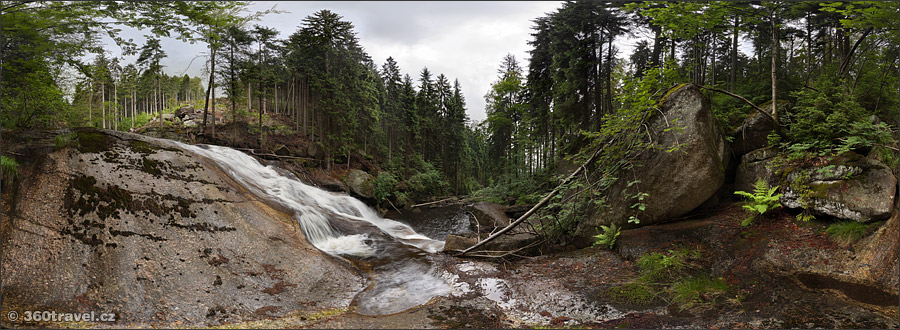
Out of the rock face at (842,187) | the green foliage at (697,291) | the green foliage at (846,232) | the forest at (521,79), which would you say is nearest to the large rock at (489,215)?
the forest at (521,79)

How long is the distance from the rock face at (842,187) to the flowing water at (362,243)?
690 centimetres

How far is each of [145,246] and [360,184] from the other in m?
17.6

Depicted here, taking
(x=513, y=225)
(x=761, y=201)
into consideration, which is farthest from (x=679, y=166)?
(x=513, y=225)

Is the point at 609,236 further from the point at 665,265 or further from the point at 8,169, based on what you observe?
the point at 8,169

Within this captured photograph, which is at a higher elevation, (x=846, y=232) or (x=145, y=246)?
Result: (x=846, y=232)

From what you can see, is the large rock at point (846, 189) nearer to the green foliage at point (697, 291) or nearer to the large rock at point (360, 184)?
the green foliage at point (697, 291)

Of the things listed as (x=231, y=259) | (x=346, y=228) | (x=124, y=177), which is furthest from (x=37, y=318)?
(x=346, y=228)

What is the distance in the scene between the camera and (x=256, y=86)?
31.2m

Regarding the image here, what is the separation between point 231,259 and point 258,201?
114 inches

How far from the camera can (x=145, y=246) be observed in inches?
230

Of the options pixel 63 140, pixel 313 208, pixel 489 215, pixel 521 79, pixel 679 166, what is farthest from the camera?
pixel 521 79

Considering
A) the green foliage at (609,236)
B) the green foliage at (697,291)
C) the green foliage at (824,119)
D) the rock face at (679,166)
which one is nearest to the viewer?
the green foliage at (697,291)

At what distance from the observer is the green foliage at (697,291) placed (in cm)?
491

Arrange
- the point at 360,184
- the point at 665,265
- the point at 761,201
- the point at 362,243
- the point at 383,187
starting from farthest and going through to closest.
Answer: the point at 383,187 < the point at 360,184 < the point at 362,243 < the point at 761,201 < the point at 665,265
